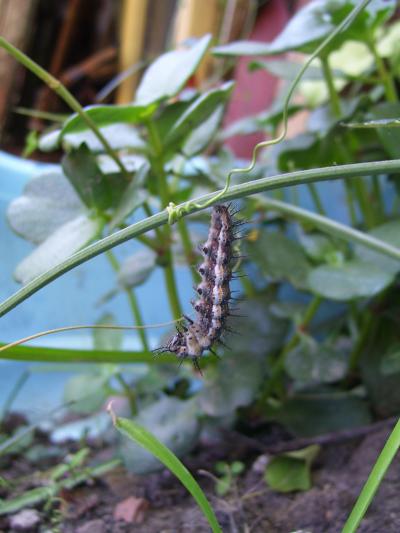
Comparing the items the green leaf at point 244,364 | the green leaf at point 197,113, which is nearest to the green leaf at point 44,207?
the green leaf at point 197,113

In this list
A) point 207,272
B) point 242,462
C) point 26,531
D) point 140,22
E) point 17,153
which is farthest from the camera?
point 140,22

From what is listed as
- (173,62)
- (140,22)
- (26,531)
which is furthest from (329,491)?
(140,22)

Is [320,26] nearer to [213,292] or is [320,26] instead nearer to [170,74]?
[170,74]

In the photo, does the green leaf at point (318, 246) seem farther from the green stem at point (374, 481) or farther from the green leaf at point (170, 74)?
the green stem at point (374, 481)

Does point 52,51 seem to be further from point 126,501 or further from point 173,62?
point 126,501

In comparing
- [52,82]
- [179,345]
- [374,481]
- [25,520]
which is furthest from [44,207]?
[374,481]
